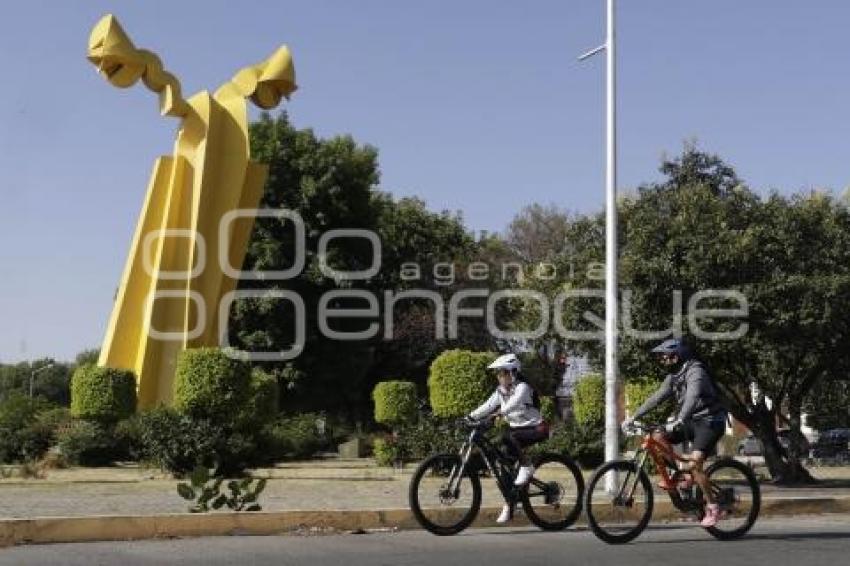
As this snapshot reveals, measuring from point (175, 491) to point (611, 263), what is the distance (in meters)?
7.06

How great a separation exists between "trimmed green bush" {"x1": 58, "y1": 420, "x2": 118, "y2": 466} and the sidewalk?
845 millimetres

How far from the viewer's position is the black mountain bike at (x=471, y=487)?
10289mm

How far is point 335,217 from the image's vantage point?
135ft

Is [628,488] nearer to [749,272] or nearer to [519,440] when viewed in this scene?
[519,440]

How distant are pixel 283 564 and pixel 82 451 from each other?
14.8 m

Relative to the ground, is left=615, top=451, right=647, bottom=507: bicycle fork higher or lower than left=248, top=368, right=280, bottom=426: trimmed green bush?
lower

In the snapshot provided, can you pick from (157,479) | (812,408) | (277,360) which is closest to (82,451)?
(157,479)

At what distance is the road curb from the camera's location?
9.88 meters

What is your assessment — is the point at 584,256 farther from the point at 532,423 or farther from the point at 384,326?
the point at 384,326

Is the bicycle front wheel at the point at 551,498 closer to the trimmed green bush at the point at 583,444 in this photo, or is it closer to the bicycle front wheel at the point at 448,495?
the bicycle front wheel at the point at 448,495

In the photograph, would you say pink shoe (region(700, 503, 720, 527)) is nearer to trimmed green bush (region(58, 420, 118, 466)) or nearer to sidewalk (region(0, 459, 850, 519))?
sidewalk (region(0, 459, 850, 519))

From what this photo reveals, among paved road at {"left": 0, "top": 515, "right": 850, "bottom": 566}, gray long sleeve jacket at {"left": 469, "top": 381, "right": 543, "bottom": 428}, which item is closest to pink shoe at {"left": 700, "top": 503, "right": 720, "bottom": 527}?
paved road at {"left": 0, "top": 515, "right": 850, "bottom": 566}

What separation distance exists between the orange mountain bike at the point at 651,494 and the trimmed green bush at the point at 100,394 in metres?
14.5

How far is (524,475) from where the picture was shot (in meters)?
10.6
